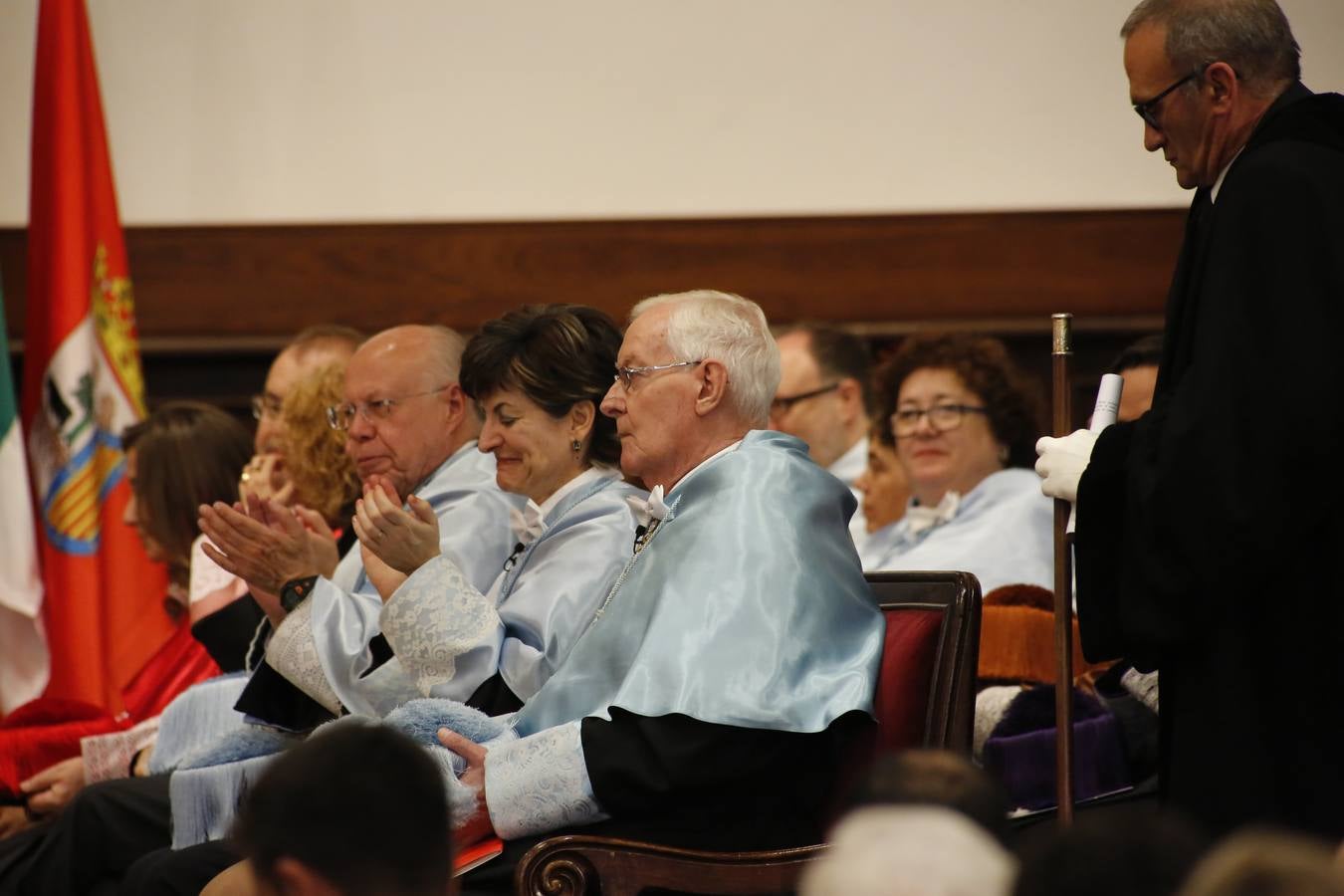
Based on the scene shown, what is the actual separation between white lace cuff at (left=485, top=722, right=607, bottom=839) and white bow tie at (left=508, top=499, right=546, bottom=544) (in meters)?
0.68

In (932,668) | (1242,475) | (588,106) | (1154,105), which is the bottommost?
(932,668)

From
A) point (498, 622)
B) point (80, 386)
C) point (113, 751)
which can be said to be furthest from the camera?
point (80, 386)

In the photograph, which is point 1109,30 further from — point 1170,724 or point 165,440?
point 1170,724

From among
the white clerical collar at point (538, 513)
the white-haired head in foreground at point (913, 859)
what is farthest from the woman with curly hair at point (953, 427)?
the white-haired head in foreground at point (913, 859)

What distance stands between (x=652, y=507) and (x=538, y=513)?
1.45 feet

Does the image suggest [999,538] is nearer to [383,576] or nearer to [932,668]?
[932,668]

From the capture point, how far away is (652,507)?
9.36 ft

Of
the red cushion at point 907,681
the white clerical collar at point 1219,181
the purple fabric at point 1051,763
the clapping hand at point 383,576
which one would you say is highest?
the white clerical collar at point 1219,181

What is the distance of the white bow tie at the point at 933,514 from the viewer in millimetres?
4500

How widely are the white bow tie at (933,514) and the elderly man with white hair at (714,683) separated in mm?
1705

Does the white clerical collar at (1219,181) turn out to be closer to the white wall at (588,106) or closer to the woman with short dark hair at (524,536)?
the woman with short dark hair at (524,536)

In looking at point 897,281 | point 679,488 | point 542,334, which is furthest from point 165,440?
point 897,281

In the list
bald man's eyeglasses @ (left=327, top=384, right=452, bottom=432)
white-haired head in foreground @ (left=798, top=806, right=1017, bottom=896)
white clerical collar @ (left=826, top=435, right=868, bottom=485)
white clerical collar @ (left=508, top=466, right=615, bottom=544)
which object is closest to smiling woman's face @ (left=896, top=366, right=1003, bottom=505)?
white clerical collar @ (left=826, top=435, right=868, bottom=485)

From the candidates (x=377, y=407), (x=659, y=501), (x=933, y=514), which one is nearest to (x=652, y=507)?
(x=659, y=501)
